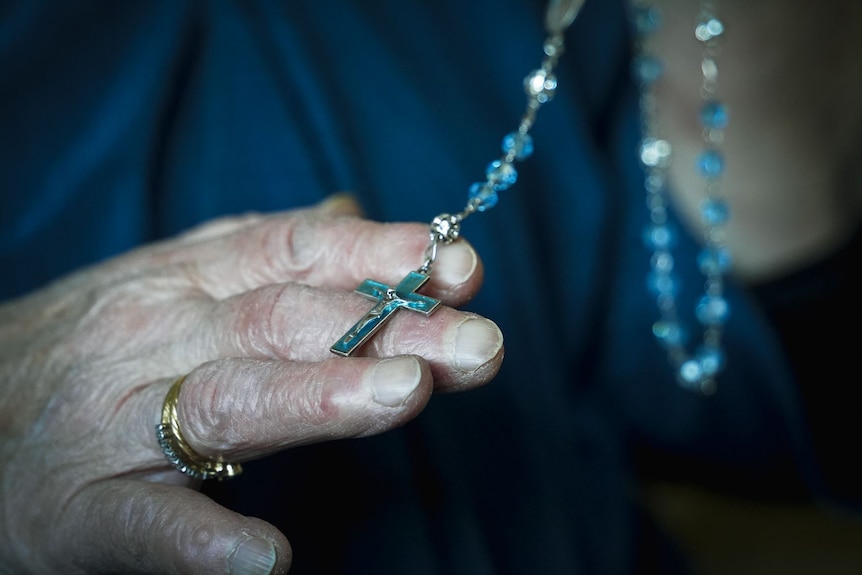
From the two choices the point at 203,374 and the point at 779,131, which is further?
the point at 779,131

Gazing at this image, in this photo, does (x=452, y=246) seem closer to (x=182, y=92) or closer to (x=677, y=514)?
(x=182, y=92)

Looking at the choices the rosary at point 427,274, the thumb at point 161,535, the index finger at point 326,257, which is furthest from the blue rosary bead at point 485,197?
the thumb at point 161,535

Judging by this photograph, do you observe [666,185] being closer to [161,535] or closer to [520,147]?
[520,147]

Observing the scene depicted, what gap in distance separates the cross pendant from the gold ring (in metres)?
0.13

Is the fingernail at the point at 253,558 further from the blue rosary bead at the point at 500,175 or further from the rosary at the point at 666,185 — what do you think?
the rosary at the point at 666,185

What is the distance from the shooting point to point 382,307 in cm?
56

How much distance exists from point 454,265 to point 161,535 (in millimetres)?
284

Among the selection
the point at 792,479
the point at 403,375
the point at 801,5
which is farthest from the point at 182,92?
the point at 792,479

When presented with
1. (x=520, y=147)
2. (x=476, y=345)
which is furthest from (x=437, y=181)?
(x=476, y=345)

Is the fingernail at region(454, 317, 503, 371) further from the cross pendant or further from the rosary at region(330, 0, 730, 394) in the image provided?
the rosary at region(330, 0, 730, 394)

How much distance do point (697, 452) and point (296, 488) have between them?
2.09ft

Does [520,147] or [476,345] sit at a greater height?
[520,147]

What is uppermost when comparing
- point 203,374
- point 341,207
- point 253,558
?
point 341,207

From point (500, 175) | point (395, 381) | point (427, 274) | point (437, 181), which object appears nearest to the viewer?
point (395, 381)
